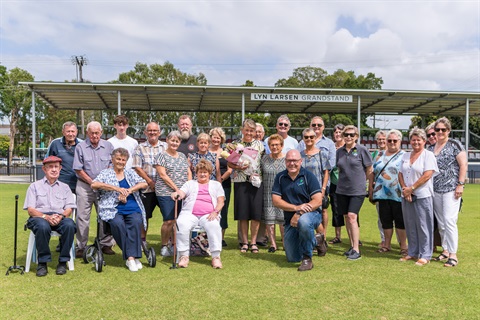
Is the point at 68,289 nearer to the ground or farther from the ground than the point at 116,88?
nearer to the ground

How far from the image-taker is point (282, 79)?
52.0 m

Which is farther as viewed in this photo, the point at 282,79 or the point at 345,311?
the point at 282,79

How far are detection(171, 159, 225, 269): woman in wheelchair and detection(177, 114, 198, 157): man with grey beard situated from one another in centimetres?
63

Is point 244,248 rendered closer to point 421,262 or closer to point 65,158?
point 421,262

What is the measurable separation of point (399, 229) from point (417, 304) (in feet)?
7.26

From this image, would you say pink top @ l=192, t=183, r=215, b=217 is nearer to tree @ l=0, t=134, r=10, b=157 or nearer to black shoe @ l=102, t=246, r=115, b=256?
black shoe @ l=102, t=246, r=115, b=256

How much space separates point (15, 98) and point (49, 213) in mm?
50184

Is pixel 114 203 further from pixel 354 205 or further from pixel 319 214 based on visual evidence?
pixel 354 205

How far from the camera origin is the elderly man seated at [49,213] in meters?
4.77

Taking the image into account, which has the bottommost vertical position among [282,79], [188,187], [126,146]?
[188,187]

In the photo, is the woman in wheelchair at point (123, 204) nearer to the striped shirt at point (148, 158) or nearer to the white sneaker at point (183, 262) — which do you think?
the striped shirt at point (148, 158)

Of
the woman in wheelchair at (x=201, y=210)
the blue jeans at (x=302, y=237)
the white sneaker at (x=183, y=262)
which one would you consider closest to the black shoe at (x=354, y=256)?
the blue jeans at (x=302, y=237)

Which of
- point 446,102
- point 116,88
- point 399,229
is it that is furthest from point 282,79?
point 399,229

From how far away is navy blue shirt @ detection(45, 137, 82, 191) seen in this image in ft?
18.7
